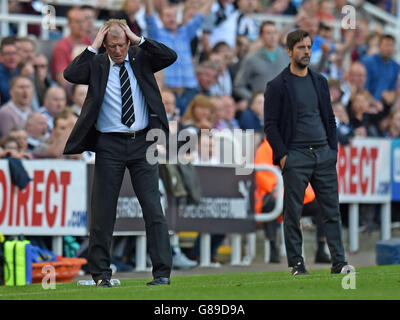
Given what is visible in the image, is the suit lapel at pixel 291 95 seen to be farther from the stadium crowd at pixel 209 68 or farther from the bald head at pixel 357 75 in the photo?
the bald head at pixel 357 75

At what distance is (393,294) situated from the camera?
9234 mm

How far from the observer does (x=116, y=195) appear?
1030 cm

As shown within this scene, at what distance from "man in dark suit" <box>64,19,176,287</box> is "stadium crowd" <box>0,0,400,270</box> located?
4311 millimetres

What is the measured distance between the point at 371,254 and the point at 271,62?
11.7 ft

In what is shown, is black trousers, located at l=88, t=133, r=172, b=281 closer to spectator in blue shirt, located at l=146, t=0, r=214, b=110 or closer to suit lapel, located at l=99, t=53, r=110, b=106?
suit lapel, located at l=99, t=53, r=110, b=106

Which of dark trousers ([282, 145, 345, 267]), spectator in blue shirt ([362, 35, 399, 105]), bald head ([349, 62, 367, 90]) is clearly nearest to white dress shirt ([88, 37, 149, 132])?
dark trousers ([282, 145, 345, 267])

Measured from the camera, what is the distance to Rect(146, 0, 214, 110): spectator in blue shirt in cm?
1800

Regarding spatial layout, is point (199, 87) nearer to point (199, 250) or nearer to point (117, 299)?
point (199, 250)

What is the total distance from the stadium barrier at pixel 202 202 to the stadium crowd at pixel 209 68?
34 cm

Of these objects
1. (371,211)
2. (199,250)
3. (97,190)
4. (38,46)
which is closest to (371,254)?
(371,211)

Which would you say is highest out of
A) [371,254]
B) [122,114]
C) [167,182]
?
[122,114]

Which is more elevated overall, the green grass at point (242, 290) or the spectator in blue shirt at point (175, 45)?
the spectator in blue shirt at point (175, 45)

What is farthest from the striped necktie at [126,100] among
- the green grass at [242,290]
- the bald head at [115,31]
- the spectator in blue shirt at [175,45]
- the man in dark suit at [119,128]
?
the spectator in blue shirt at [175,45]

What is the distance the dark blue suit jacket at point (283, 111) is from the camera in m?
11.3
